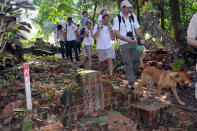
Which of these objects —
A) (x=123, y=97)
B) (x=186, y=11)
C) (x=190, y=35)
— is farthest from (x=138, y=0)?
(x=190, y=35)

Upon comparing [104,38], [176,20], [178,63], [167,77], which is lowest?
[167,77]

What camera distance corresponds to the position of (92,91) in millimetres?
3582

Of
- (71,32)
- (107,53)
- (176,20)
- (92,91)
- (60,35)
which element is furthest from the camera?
(60,35)

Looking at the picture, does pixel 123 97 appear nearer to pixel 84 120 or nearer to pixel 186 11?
pixel 84 120

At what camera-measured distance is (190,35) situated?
2631mm

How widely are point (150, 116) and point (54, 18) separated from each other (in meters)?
10.5

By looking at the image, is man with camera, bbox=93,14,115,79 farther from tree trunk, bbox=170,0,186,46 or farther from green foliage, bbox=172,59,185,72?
tree trunk, bbox=170,0,186,46

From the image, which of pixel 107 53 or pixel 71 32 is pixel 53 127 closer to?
pixel 107 53

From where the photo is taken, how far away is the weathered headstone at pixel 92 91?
3502mm

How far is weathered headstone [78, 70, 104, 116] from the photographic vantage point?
3.50 metres

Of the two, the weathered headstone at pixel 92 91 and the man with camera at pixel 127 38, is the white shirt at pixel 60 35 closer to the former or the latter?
the man with camera at pixel 127 38

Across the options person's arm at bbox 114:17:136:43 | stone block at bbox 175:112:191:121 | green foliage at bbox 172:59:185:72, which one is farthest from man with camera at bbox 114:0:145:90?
green foliage at bbox 172:59:185:72

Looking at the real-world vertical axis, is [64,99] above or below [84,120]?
above

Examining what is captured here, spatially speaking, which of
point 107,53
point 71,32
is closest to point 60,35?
point 71,32
